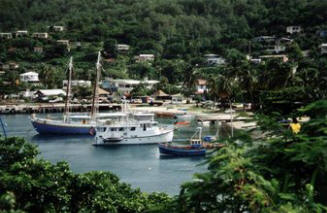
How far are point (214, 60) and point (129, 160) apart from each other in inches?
3092

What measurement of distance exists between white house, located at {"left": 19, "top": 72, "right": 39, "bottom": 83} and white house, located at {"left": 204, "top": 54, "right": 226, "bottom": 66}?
31.3 meters

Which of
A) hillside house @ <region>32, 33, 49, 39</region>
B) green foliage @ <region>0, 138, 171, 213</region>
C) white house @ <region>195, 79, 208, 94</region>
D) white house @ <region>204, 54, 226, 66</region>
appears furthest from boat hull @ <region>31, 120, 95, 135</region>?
hillside house @ <region>32, 33, 49, 39</region>

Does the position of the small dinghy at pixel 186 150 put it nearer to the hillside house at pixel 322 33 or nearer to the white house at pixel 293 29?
the hillside house at pixel 322 33

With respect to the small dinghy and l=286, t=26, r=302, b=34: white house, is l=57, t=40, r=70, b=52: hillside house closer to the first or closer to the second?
l=286, t=26, r=302, b=34: white house

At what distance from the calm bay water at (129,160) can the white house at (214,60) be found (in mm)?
59242

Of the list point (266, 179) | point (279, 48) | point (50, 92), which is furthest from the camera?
point (279, 48)

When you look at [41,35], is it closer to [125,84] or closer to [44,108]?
[125,84]

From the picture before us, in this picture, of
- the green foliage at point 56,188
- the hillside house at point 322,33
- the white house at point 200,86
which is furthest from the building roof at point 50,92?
the green foliage at point 56,188

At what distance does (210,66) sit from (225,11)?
65.4 m

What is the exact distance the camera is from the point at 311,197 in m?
9.70

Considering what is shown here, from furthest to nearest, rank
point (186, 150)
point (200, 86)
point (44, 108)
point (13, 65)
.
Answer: point (13, 65), point (200, 86), point (44, 108), point (186, 150)

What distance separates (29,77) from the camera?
359ft

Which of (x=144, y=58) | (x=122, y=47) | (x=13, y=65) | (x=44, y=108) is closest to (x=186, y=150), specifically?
(x=44, y=108)

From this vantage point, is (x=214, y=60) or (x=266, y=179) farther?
(x=214, y=60)
